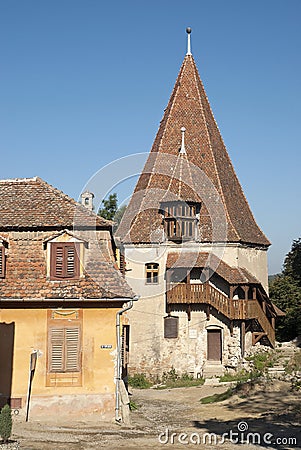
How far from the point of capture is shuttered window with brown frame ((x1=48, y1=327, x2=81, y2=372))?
701 inches

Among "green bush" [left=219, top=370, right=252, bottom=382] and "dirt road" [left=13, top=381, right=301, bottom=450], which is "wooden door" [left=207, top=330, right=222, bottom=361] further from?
"dirt road" [left=13, top=381, right=301, bottom=450]

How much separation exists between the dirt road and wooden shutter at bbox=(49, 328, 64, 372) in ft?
5.03

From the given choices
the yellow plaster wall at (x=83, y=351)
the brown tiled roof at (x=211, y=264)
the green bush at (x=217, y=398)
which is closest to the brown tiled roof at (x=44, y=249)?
the yellow plaster wall at (x=83, y=351)

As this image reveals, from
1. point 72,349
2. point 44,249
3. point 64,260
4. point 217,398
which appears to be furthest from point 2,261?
point 217,398

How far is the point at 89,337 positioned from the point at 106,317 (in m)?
0.80

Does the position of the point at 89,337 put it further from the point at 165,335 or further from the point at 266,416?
the point at 165,335

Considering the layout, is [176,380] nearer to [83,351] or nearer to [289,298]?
[289,298]

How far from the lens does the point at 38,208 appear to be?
20125mm

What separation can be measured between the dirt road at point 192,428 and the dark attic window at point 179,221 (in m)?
10.3

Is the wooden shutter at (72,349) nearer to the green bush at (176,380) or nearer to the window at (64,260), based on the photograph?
the window at (64,260)

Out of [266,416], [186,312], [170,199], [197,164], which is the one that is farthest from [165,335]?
[266,416]

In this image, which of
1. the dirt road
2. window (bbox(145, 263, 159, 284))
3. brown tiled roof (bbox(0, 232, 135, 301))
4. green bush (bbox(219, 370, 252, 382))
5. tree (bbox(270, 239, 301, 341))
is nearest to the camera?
the dirt road

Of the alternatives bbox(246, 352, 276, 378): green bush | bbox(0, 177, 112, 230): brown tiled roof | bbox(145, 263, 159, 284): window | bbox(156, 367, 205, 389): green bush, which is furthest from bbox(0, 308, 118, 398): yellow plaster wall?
bbox(145, 263, 159, 284): window

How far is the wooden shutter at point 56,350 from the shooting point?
17.8 meters
